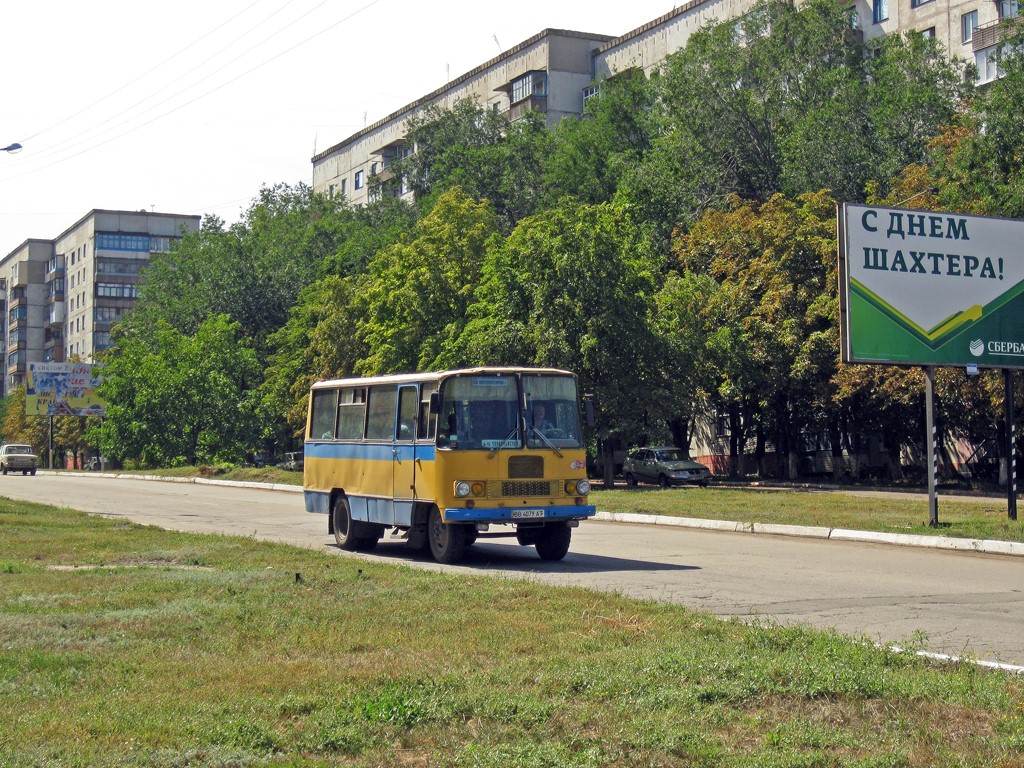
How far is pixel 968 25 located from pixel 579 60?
28502 mm

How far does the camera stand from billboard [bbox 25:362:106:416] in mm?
81812

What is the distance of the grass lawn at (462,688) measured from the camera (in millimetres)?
5945

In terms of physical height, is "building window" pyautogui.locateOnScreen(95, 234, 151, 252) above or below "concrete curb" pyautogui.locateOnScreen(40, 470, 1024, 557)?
above

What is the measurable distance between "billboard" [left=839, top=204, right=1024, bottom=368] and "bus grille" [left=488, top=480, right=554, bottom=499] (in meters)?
8.26

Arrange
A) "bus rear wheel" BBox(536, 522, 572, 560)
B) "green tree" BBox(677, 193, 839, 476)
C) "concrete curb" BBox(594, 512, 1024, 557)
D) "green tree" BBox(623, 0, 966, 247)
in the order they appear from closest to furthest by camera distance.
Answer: "bus rear wheel" BBox(536, 522, 572, 560) → "concrete curb" BBox(594, 512, 1024, 557) → "green tree" BBox(677, 193, 839, 476) → "green tree" BBox(623, 0, 966, 247)

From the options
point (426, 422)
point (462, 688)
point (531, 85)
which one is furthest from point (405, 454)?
point (531, 85)

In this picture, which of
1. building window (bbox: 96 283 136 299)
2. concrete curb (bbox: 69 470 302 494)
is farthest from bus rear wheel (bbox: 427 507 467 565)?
building window (bbox: 96 283 136 299)

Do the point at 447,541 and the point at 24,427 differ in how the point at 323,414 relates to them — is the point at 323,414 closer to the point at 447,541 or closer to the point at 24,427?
the point at 447,541

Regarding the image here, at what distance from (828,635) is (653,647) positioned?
1417mm

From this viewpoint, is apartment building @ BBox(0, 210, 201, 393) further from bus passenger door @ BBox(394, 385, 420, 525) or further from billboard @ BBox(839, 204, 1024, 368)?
bus passenger door @ BBox(394, 385, 420, 525)

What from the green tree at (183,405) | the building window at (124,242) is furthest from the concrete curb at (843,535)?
the building window at (124,242)

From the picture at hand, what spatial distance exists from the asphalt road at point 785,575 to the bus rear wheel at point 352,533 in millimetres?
267

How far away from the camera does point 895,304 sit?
22922mm

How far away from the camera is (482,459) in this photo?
1670 cm
